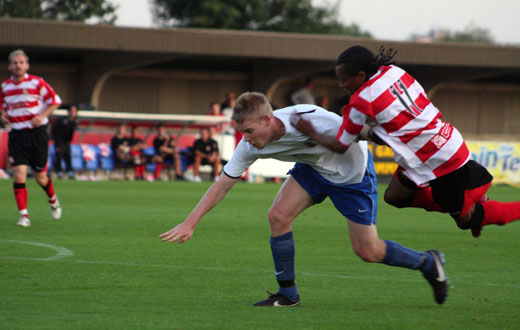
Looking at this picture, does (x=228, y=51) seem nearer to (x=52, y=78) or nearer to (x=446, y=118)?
(x=52, y=78)

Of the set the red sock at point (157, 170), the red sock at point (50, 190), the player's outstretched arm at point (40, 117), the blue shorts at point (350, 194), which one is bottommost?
the red sock at point (157, 170)

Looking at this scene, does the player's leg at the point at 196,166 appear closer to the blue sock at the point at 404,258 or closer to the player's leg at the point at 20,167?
the player's leg at the point at 20,167

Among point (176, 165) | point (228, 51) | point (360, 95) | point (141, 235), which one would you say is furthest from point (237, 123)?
point (228, 51)

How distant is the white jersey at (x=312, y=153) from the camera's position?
5285mm

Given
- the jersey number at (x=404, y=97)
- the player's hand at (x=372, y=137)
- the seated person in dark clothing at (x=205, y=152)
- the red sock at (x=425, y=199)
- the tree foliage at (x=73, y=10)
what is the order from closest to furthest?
the jersey number at (x=404, y=97) → the player's hand at (x=372, y=137) → the red sock at (x=425, y=199) → the seated person in dark clothing at (x=205, y=152) → the tree foliage at (x=73, y=10)

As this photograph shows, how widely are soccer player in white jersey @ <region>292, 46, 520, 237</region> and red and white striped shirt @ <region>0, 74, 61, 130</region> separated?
5938 millimetres

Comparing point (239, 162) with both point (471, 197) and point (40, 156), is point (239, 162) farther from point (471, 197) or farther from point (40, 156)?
point (40, 156)

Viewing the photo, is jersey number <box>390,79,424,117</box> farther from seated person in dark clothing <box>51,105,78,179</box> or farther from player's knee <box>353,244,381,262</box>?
seated person in dark clothing <box>51,105,78,179</box>

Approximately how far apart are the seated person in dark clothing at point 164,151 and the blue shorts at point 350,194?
653 inches

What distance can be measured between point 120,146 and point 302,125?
55.1 feet

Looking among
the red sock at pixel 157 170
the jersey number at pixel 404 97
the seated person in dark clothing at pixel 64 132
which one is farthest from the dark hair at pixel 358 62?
the red sock at pixel 157 170

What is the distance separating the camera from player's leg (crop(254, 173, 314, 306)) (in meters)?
5.54

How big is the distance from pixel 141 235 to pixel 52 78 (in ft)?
63.4

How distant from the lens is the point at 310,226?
11.3 meters
